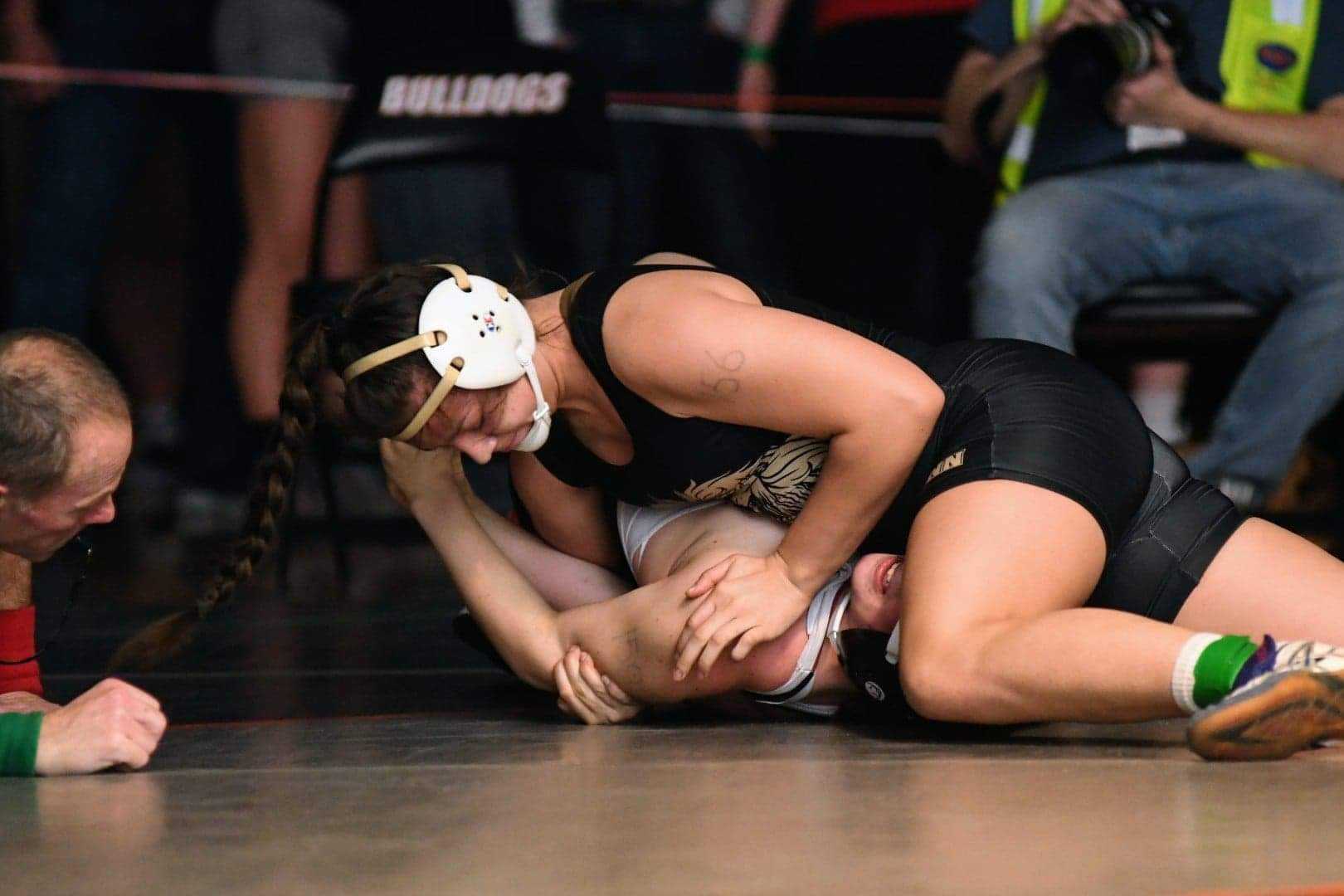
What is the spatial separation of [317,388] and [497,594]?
0.37 meters

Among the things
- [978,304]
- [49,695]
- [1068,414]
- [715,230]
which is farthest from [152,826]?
[715,230]

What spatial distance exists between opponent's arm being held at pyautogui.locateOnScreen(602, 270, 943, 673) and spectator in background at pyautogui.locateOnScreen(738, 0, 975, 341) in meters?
1.99

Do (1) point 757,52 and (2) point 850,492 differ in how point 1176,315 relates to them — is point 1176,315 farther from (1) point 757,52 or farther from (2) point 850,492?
(1) point 757,52

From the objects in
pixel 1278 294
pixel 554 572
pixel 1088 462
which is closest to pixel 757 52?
pixel 1278 294

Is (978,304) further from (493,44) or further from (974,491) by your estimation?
(974,491)

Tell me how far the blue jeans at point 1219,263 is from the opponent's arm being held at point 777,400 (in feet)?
4.43

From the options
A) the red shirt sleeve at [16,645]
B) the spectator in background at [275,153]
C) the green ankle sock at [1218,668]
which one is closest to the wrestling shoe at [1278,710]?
the green ankle sock at [1218,668]

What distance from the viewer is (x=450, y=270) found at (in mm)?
1993

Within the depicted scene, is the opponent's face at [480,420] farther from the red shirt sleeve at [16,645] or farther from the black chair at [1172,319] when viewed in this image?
the black chair at [1172,319]

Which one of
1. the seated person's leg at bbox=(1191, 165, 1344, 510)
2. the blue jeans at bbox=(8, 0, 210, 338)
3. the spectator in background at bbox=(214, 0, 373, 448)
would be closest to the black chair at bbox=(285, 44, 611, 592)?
the spectator in background at bbox=(214, 0, 373, 448)

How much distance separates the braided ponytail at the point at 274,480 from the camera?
79.0 inches

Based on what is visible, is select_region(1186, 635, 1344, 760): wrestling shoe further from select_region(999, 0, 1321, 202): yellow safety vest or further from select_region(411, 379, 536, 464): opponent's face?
select_region(999, 0, 1321, 202): yellow safety vest

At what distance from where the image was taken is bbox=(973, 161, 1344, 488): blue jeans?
323 centimetres

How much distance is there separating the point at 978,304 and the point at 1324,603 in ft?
4.63
